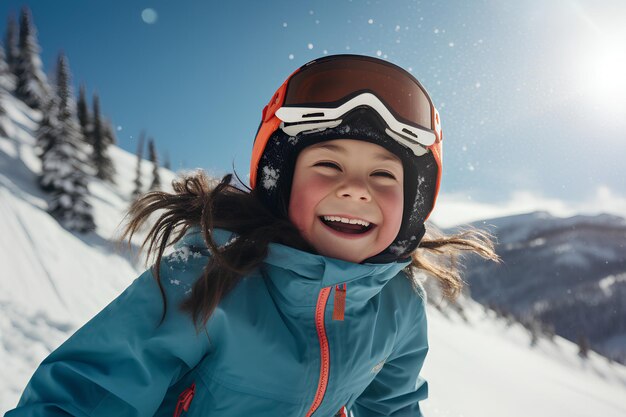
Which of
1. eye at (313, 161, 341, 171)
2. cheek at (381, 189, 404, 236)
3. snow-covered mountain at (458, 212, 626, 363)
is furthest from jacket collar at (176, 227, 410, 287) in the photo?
snow-covered mountain at (458, 212, 626, 363)

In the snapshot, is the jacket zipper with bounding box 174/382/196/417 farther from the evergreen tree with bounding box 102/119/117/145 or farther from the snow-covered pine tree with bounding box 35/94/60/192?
the evergreen tree with bounding box 102/119/117/145

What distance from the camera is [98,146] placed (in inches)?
1025

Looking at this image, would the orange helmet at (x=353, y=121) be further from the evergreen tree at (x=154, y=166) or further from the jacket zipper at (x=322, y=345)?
the evergreen tree at (x=154, y=166)

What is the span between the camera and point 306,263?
1563mm

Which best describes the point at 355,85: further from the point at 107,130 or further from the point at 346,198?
the point at 107,130

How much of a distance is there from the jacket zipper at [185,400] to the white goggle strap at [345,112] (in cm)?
132

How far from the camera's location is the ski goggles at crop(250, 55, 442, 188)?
6.06 ft

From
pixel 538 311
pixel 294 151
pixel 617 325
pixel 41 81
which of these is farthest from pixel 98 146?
pixel 617 325

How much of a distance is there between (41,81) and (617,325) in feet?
617

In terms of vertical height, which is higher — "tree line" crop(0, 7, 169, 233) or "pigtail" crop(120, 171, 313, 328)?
"pigtail" crop(120, 171, 313, 328)

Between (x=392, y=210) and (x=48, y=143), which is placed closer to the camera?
(x=392, y=210)

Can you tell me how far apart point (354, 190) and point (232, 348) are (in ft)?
2.83

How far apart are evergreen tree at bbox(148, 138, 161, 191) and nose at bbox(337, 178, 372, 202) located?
26796 millimetres

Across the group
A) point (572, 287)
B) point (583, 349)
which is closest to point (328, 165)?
point (583, 349)
